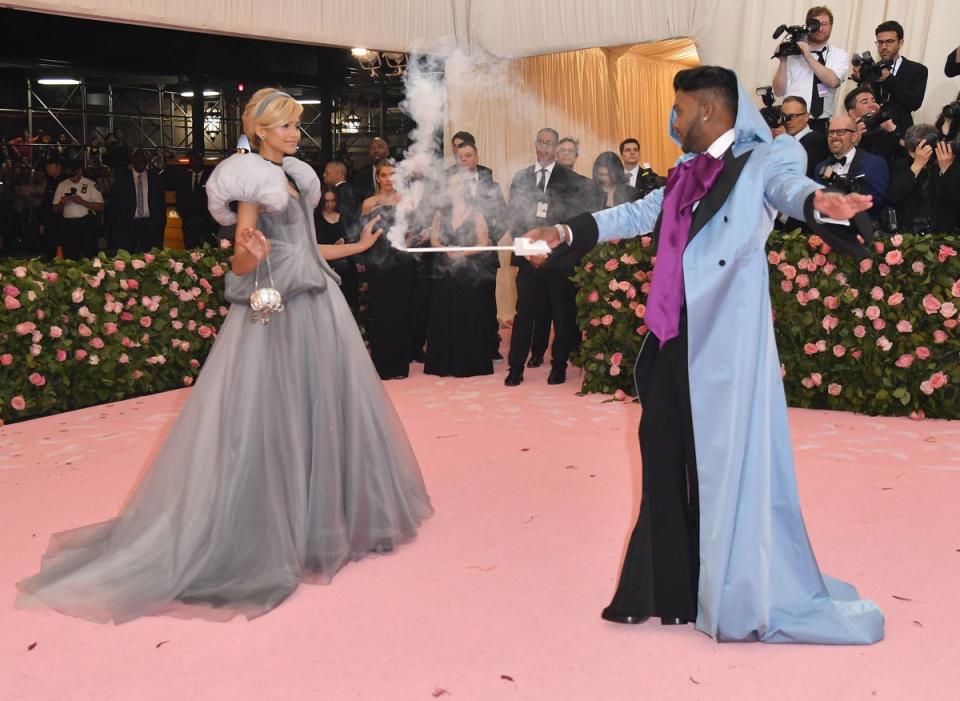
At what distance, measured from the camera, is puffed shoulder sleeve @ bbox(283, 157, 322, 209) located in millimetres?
4289

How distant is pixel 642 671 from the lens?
3223mm

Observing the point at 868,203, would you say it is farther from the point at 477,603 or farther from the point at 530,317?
the point at 530,317

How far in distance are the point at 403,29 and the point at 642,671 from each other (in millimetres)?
8058

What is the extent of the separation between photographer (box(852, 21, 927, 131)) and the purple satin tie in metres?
5.11

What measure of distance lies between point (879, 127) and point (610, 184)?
6.63 ft

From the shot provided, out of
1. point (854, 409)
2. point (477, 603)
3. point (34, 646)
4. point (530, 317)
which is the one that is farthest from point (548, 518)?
point (530, 317)

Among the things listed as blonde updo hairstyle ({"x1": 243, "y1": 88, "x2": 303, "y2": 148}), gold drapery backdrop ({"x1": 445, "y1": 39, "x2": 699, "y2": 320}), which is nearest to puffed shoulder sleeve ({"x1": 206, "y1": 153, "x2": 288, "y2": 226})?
blonde updo hairstyle ({"x1": 243, "y1": 88, "x2": 303, "y2": 148})

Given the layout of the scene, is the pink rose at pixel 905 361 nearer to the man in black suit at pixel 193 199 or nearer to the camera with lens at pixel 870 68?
the camera with lens at pixel 870 68

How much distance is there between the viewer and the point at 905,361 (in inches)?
259

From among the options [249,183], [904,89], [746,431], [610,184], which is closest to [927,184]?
[904,89]

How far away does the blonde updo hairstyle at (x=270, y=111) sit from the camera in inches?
162

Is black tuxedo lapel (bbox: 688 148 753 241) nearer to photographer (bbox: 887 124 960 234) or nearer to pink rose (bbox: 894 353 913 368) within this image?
pink rose (bbox: 894 353 913 368)

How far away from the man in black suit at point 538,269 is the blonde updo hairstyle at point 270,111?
385 cm

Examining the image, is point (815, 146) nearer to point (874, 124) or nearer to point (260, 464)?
point (874, 124)
